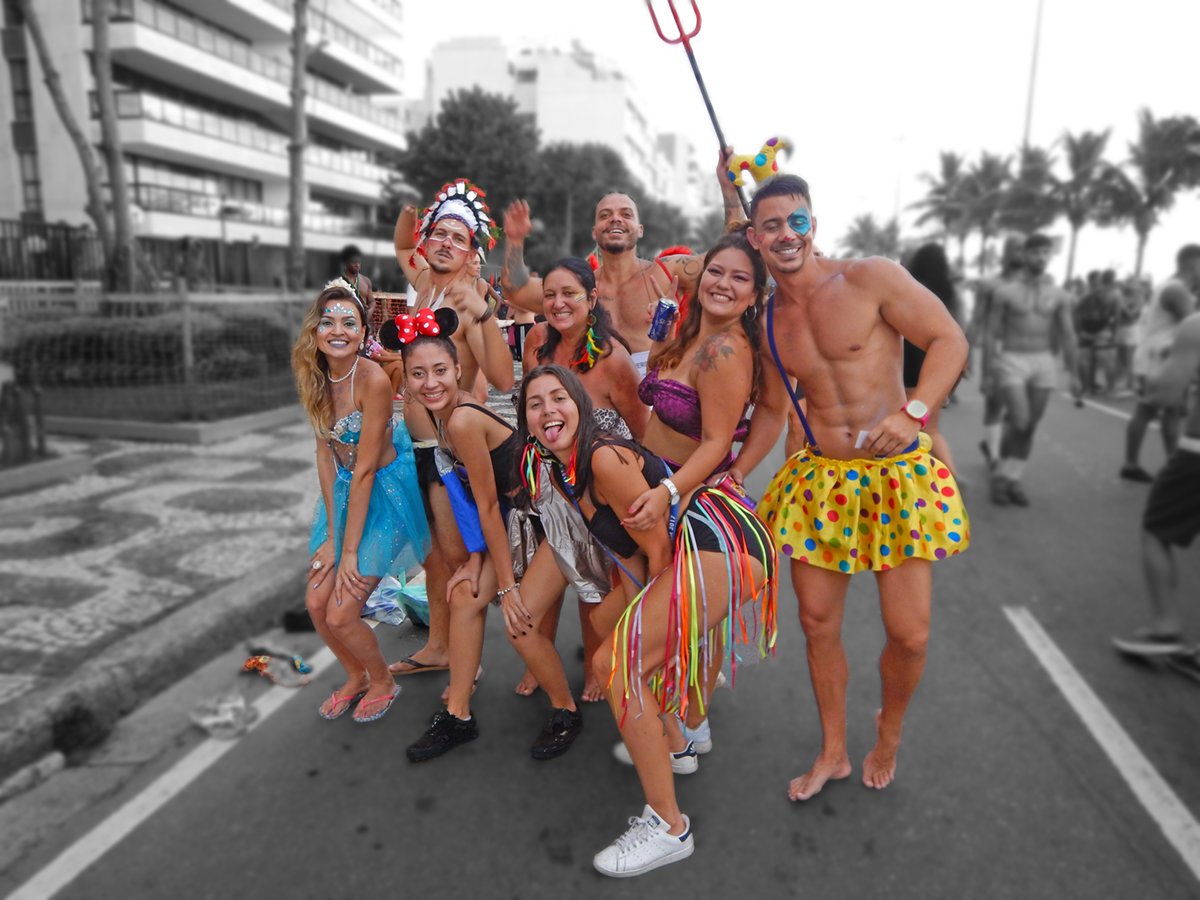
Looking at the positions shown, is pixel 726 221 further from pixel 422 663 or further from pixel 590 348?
pixel 422 663

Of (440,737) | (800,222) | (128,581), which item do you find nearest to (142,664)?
(128,581)

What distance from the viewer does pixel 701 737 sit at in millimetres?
3246

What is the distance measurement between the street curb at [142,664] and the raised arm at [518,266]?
2.31 meters

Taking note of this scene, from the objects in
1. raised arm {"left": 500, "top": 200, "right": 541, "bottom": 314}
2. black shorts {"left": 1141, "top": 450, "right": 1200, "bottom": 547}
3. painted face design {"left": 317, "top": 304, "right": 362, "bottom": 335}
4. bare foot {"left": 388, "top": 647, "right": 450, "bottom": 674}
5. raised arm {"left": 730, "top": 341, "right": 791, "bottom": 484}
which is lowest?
Answer: bare foot {"left": 388, "top": 647, "right": 450, "bottom": 674}

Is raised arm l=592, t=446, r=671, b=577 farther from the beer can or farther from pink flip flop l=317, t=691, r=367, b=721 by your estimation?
pink flip flop l=317, t=691, r=367, b=721

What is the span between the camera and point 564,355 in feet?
10.4

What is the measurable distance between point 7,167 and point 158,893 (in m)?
29.1

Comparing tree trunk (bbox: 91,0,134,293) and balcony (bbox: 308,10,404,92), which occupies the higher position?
balcony (bbox: 308,10,404,92)

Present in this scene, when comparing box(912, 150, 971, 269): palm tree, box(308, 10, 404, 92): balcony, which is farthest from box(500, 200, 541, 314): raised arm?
box(912, 150, 971, 269): palm tree

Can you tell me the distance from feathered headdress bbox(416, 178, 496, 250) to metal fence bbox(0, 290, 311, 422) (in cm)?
721

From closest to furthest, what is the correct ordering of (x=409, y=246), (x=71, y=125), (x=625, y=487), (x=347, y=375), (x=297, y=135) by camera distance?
(x=625, y=487)
(x=347, y=375)
(x=409, y=246)
(x=71, y=125)
(x=297, y=135)

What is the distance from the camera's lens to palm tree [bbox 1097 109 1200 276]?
3231cm

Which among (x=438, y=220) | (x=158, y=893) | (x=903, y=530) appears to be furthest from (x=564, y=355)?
(x=158, y=893)

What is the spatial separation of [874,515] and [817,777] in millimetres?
1004
